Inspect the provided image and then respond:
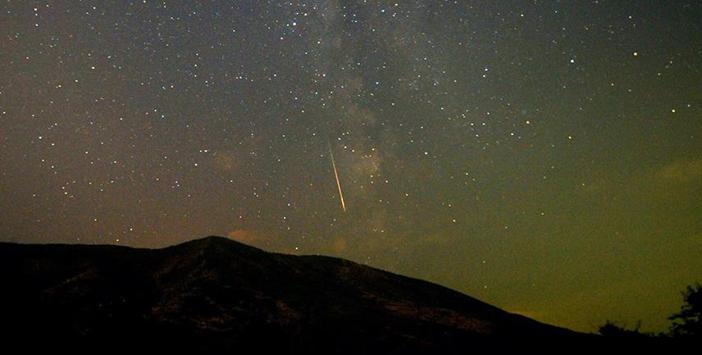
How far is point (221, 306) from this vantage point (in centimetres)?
1223

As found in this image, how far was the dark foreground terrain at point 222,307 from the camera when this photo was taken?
10.4 metres

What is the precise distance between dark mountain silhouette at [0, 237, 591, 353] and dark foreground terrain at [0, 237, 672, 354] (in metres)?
0.04

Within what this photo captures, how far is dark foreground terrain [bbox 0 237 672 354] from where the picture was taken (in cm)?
1044

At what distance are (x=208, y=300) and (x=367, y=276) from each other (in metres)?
7.36

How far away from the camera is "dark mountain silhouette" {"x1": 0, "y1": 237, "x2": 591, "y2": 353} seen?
1050 cm

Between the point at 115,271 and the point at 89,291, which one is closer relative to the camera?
the point at 89,291

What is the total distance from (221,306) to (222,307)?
6 centimetres

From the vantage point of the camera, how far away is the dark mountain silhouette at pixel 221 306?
10498 millimetres

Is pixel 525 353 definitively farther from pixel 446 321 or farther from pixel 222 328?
pixel 222 328

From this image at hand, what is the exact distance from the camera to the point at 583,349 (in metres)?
13.8

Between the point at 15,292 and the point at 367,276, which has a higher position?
the point at 367,276

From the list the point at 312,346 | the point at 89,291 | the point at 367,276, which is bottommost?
the point at 312,346

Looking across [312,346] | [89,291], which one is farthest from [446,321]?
[89,291]

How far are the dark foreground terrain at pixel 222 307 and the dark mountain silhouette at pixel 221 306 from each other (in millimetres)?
36
